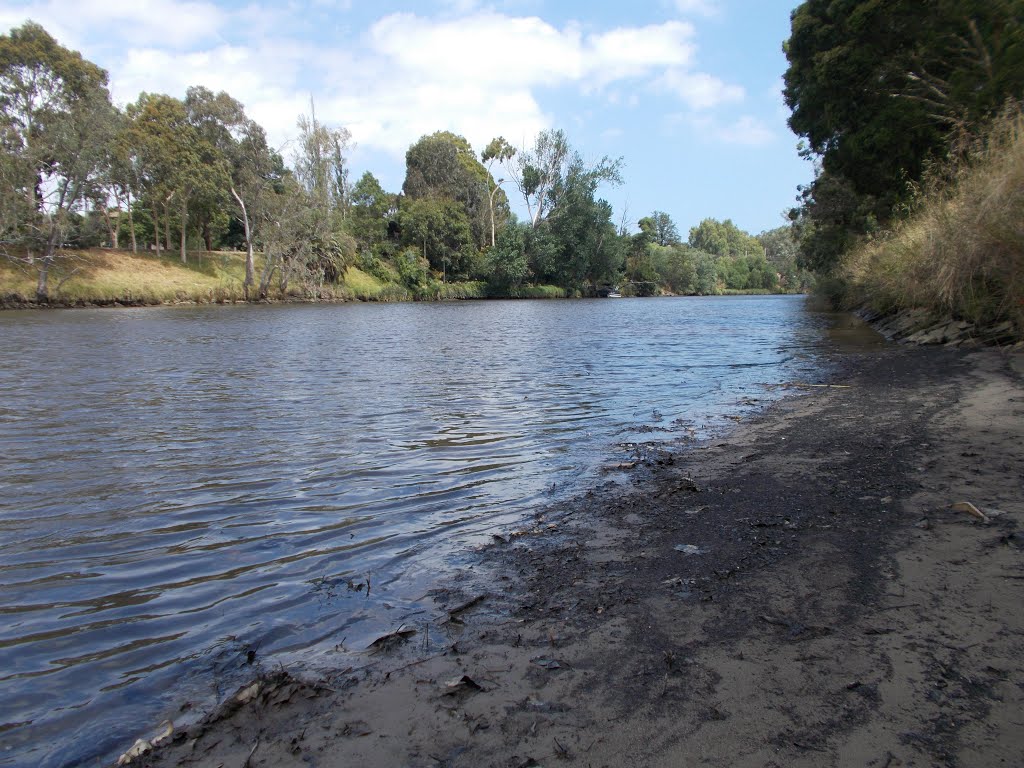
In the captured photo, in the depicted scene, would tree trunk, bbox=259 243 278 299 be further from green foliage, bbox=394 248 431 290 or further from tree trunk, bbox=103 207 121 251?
green foliage, bbox=394 248 431 290

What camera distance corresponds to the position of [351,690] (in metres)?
2.87

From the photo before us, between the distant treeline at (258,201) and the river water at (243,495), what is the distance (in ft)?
126

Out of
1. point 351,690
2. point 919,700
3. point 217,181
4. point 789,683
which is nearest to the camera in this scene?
point 919,700

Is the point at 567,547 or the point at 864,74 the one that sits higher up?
the point at 864,74

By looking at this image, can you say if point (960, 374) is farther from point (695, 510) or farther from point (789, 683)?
point (789, 683)

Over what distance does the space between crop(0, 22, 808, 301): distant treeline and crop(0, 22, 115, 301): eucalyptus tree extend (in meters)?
0.11

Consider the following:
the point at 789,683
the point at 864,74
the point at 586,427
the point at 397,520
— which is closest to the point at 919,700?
the point at 789,683

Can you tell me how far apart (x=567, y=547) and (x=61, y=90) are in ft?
193

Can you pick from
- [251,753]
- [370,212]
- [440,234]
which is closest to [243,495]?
[251,753]

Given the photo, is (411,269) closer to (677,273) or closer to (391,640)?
(677,273)

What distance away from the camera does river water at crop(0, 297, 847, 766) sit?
3.22 meters

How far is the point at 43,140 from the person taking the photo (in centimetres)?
4284

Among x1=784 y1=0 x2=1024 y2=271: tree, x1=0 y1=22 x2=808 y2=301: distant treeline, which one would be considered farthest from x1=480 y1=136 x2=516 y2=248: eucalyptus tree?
x1=784 y1=0 x2=1024 y2=271: tree

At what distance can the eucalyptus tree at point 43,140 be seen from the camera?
1654 inches
